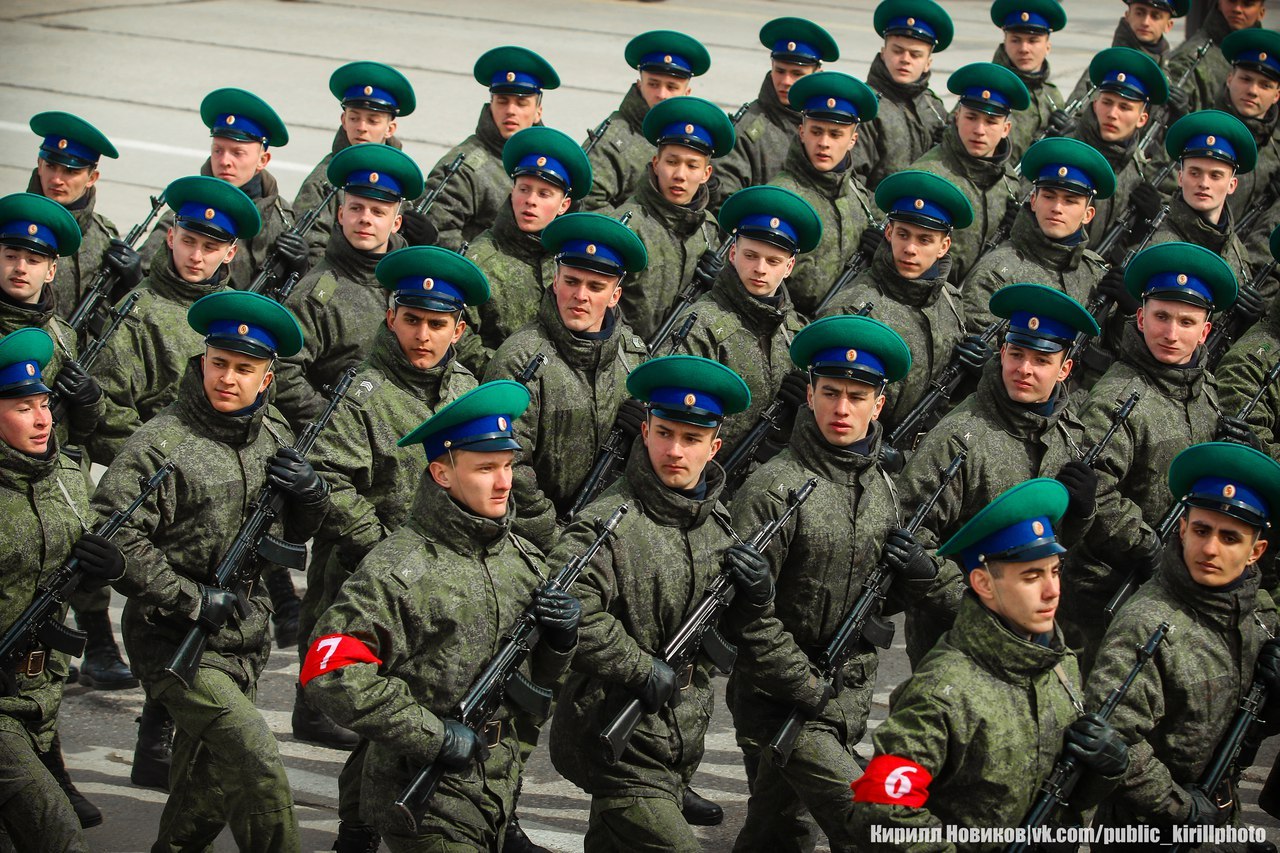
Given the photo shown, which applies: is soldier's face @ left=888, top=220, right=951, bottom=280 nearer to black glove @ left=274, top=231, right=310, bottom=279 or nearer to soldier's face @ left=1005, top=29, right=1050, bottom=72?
black glove @ left=274, top=231, right=310, bottom=279

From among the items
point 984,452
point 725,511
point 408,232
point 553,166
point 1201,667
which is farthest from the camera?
point 408,232

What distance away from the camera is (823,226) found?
36.2 feet

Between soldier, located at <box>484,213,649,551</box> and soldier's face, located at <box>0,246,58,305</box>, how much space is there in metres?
2.17

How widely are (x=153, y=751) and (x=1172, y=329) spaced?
16.2 feet

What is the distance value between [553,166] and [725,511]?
3203 mm

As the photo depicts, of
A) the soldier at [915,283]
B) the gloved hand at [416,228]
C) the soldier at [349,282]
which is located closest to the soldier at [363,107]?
the gloved hand at [416,228]

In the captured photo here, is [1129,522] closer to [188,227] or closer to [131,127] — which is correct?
[188,227]

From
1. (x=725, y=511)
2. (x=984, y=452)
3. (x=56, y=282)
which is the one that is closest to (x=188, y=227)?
(x=56, y=282)

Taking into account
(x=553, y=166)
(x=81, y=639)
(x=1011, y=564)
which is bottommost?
(x=81, y=639)

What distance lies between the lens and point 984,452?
319 inches

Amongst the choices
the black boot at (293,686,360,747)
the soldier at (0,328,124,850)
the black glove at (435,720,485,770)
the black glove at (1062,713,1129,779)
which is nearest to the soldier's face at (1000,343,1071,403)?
the black glove at (1062,713,1129,779)

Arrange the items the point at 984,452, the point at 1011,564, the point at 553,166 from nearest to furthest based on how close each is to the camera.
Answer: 1. the point at 1011,564
2. the point at 984,452
3. the point at 553,166

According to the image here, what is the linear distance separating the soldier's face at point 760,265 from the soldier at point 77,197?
326 cm


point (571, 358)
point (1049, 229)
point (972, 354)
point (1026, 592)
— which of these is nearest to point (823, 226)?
point (1049, 229)
